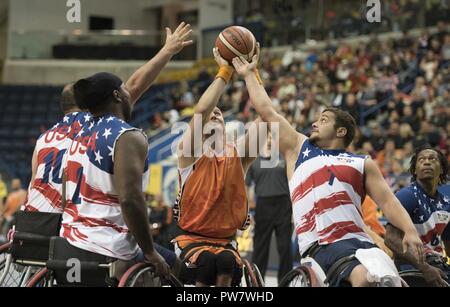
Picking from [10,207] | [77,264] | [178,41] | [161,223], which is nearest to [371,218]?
[178,41]

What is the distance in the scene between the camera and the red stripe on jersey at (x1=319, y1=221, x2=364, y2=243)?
15.7ft

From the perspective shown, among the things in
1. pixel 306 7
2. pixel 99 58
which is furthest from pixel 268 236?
pixel 99 58

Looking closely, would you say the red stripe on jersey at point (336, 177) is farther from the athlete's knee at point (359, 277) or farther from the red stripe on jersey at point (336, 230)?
the athlete's knee at point (359, 277)

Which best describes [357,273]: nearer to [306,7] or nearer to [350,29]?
[350,29]

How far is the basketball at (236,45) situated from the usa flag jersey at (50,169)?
111 centimetres

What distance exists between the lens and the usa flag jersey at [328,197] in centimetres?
480

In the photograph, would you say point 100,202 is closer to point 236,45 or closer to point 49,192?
point 49,192

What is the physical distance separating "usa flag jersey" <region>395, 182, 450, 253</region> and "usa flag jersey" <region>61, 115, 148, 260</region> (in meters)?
2.10

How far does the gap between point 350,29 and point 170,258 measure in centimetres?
1687

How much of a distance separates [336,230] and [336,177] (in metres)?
0.32

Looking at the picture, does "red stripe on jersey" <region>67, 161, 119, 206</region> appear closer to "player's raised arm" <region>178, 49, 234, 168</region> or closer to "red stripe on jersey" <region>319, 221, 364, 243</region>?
"player's raised arm" <region>178, 49, 234, 168</region>

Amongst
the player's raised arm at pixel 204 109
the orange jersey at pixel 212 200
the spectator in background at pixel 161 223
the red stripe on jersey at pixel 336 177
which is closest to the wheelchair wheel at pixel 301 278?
the red stripe on jersey at pixel 336 177

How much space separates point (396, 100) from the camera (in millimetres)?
15156

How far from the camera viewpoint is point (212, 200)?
5.46 m
